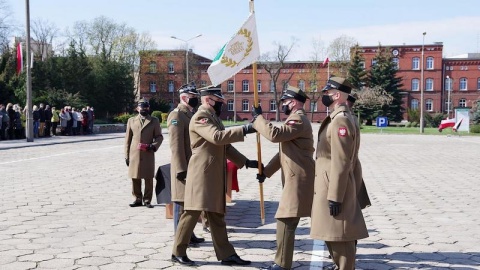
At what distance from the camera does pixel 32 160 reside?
59.0 feet

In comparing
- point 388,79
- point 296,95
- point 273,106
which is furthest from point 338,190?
point 273,106

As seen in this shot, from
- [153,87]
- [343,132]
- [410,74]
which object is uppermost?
[410,74]

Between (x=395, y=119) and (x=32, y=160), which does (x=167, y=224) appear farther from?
(x=395, y=119)

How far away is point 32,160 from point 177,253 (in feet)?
44.4

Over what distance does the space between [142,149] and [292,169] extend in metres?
4.59

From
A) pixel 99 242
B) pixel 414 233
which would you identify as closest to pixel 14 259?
pixel 99 242

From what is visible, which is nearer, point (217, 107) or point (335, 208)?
point (335, 208)

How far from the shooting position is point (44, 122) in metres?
31.7

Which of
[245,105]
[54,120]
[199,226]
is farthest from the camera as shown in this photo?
[245,105]

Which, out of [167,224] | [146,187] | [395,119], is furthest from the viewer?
[395,119]

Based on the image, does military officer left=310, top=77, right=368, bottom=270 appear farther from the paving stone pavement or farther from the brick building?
the brick building

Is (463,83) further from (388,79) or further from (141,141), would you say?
(141,141)

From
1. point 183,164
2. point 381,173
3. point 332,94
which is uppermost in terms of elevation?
point 332,94

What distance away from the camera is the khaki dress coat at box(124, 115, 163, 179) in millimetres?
9523
